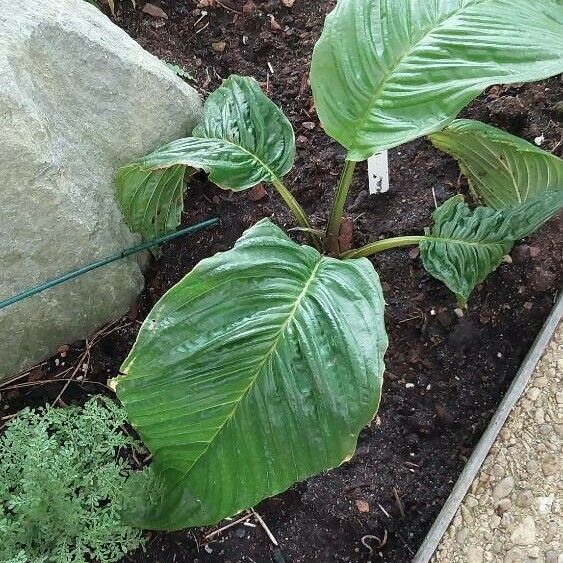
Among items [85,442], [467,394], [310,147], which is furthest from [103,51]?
[467,394]

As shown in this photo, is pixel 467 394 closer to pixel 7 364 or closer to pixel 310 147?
pixel 310 147

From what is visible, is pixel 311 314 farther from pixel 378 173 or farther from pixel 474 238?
pixel 378 173

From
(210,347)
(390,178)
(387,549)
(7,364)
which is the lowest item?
(387,549)

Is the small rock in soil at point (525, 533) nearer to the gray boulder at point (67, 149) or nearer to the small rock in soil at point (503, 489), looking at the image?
the small rock in soil at point (503, 489)

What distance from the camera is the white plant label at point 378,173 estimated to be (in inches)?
59.4

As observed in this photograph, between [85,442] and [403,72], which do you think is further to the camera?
[85,442]

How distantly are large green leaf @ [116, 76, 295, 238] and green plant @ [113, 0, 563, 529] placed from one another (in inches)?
9.4

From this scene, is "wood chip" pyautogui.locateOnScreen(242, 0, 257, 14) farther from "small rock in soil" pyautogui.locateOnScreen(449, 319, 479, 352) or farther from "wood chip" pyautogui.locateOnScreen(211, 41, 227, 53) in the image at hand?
"small rock in soil" pyautogui.locateOnScreen(449, 319, 479, 352)

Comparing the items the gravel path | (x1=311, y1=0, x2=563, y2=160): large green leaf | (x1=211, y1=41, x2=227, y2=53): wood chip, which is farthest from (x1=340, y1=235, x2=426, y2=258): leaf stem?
(x1=211, y1=41, x2=227, y2=53): wood chip

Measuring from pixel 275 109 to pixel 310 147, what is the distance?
37 centimetres

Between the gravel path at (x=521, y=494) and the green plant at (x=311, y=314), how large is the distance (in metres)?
0.36

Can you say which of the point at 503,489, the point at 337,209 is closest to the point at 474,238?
the point at 337,209

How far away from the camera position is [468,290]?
1.23 metres

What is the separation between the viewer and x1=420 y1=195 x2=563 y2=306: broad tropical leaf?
1.21 meters
